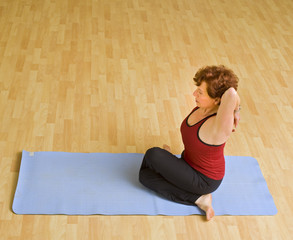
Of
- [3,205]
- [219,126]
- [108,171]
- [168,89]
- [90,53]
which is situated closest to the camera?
[219,126]

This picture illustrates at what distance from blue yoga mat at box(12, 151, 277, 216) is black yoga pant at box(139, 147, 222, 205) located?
53mm

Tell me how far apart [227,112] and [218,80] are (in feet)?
0.56

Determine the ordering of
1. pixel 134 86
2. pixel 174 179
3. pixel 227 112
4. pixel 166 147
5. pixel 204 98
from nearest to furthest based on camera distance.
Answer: pixel 227 112
pixel 204 98
pixel 174 179
pixel 166 147
pixel 134 86

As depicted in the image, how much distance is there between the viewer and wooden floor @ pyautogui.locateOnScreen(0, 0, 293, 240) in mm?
2439

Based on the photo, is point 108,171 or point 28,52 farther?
point 28,52

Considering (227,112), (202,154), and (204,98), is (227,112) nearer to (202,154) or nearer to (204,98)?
(204,98)

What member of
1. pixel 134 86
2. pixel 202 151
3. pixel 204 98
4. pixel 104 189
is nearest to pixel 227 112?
pixel 204 98

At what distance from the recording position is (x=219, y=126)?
223 centimetres

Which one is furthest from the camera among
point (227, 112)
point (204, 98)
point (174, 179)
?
point (174, 179)

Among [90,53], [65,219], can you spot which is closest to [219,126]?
[65,219]

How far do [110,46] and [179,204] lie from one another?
178 centimetres

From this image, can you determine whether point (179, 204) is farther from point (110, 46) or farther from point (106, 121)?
point (110, 46)

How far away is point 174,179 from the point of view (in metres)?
2.45

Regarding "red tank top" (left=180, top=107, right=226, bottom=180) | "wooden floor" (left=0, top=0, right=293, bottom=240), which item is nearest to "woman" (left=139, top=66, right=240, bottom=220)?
"red tank top" (left=180, top=107, right=226, bottom=180)
